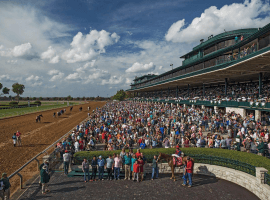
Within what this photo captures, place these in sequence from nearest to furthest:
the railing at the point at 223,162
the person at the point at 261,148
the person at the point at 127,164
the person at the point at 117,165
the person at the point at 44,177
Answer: the person at the point at 44,177 → the railing at the point at 223,162 → the person at the point at 117,165 → the person at the point at 127,164 → the person at the point at 261,148

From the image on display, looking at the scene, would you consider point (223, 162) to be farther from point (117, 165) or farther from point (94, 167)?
point (94, 167)

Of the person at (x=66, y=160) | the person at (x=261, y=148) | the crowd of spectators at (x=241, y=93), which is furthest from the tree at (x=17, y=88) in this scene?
the person at (x=261, y=148)

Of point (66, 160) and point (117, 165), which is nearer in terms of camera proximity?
point (117, 165)

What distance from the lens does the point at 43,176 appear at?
25.3 feet

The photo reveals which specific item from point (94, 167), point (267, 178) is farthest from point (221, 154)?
point (94, 167)

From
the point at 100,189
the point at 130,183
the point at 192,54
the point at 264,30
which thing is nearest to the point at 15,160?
the point at 100,189

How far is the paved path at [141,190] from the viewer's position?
24.7 ft

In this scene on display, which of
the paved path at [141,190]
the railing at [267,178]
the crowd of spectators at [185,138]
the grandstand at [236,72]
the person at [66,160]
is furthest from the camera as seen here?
the grandstand at [236,72]

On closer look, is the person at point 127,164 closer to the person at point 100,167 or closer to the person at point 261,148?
the person at point 100,167

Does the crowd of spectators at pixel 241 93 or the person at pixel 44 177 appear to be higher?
the crowd of spectators at pixel 241 93

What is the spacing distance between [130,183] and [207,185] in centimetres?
377

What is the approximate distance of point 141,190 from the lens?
318 inches

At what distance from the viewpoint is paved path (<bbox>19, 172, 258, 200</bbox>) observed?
7516mm

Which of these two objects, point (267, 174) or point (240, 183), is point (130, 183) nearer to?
point (240, 183)
